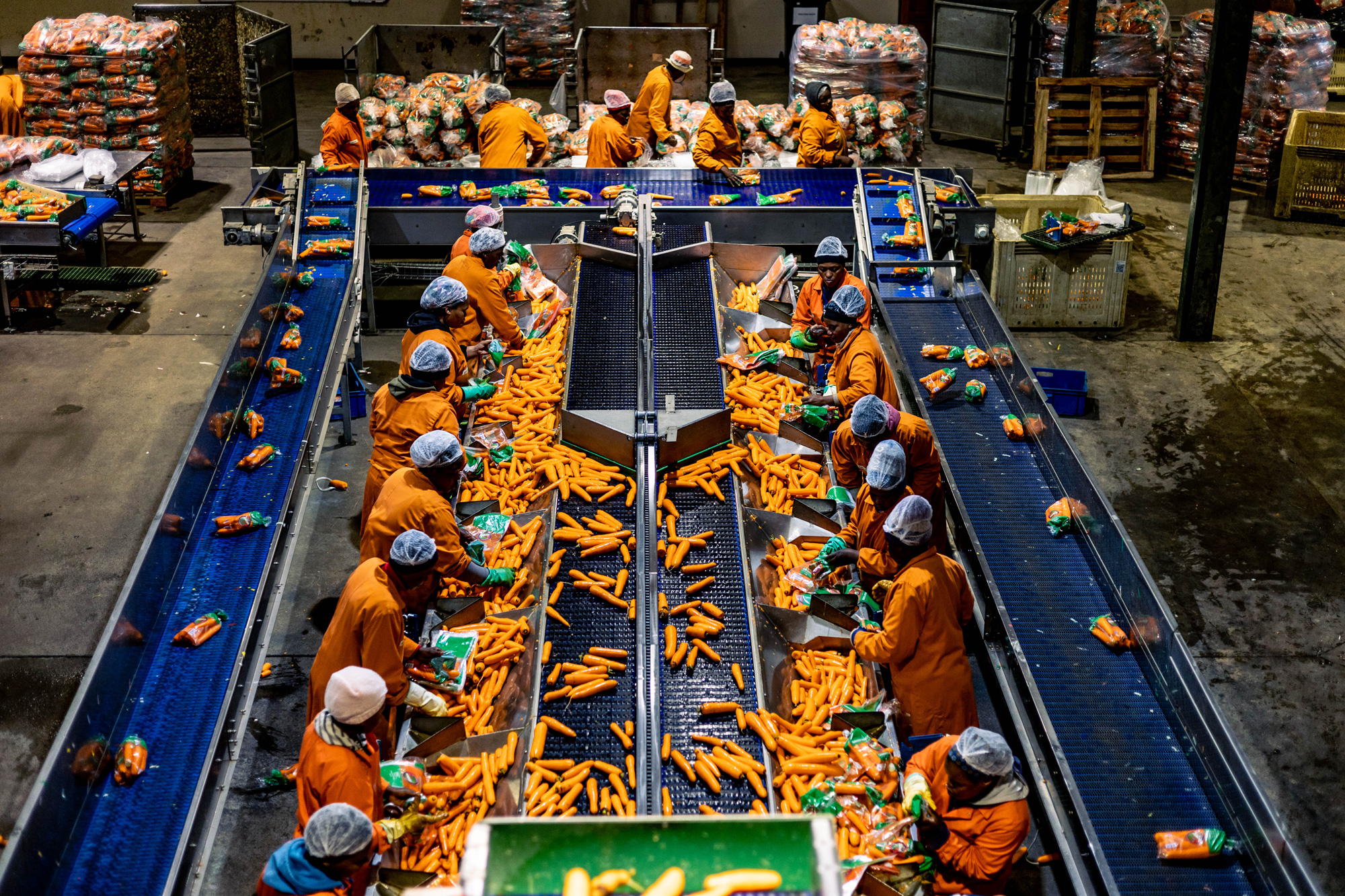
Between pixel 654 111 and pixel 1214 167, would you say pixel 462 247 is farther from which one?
pixel 1214 167

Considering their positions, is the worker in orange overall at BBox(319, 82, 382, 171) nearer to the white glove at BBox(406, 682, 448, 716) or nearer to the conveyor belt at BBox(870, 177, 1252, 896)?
the conveyor belt at BBox(870, 177, 1252, 896)

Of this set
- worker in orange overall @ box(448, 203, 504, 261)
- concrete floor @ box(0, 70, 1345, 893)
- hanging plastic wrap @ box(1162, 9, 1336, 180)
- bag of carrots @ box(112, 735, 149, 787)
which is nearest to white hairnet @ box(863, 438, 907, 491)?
concrete floor @ box(0, 70, 1345, 893)

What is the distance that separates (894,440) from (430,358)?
271cm

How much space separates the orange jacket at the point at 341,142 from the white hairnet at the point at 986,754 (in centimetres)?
870

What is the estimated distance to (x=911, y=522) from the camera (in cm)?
561

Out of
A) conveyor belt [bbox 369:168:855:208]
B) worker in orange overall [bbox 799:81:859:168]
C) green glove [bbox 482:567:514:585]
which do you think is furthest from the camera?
worker in orange overall [bbox 799:81:859:168]

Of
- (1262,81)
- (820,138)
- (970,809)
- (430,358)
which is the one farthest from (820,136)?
(970,809)

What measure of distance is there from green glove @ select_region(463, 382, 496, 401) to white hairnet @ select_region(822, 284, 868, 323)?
7.64 feet

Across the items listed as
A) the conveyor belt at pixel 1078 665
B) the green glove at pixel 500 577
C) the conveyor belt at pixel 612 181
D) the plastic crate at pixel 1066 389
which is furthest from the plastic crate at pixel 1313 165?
the green glove at pixel 500 577

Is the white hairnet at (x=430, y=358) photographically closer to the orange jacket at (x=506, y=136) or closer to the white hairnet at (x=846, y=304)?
the white hairnet at (x=846, y=304)

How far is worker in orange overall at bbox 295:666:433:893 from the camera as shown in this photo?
184 inches

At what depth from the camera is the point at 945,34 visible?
643 inches

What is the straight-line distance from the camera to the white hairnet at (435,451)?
6.21m

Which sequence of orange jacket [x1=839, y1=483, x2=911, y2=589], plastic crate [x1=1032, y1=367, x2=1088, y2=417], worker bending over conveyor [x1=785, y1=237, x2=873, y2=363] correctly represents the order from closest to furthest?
orange jacket [x1=839, y1=483, x2=911, y2=589]
worker bending over conveyor [x1=785, y1=237, x2=873, y2=363]
plastic crate [x1=1032, y1=367, x2=1088, y2=417]
